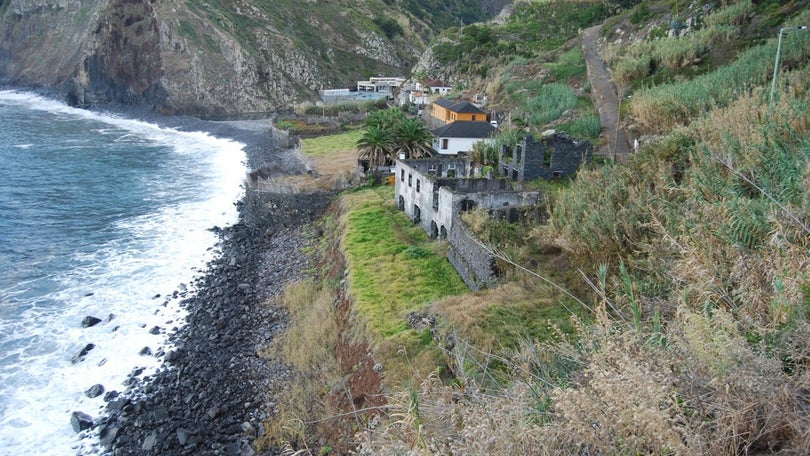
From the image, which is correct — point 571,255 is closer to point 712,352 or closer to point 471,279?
point 471,279

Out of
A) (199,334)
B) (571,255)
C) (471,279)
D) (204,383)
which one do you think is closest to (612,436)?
(571,255)

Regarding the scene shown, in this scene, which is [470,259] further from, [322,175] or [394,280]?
[322,175]

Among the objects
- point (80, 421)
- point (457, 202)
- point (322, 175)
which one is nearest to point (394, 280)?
point (457, 202)

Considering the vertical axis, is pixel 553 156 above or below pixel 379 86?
below

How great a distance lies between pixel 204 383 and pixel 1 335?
34.8ft

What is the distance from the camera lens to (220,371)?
18672 millimetres

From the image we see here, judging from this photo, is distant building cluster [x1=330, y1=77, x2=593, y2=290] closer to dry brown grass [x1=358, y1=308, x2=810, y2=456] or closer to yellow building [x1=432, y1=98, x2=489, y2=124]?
yellow building [x1=432, y1=98, x2=489, y2=124]

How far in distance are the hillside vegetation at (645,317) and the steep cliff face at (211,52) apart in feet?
291

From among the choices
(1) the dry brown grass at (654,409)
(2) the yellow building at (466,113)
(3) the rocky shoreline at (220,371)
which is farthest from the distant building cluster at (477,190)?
(1) the dry brown grass at (654,409)

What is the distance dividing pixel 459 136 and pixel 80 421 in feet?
97.2

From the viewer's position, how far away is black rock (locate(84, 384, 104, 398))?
17.9 metres

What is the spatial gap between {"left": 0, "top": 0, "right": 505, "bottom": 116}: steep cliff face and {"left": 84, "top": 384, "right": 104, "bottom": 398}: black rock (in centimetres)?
8621

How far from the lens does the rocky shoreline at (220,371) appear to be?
15617 millimetres

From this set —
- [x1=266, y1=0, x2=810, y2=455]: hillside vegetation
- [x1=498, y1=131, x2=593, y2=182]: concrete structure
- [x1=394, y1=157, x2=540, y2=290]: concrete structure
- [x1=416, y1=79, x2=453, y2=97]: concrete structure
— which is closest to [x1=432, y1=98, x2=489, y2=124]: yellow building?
[x1=394, y1=157, x2=540, y2=290]: concrete structure
